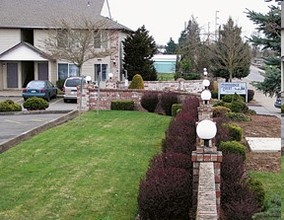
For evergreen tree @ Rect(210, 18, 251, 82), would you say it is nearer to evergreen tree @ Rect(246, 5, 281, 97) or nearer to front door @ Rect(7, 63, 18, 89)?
evergreen tree @ Rect(246, 5, 281, 97)

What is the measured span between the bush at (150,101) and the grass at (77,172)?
479 cm

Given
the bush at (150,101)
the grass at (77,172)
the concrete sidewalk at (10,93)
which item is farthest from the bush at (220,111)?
the concrete sidewalk at (10,93)

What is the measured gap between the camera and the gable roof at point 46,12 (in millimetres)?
35938

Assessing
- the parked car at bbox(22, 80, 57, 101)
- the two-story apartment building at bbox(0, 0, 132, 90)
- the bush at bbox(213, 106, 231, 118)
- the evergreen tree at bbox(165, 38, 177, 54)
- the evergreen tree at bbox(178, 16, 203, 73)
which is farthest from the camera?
the evergreen tree at bbox(165, 38, 177, 54)

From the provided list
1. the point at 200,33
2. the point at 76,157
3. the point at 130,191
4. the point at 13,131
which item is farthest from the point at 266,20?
the point at 200,33

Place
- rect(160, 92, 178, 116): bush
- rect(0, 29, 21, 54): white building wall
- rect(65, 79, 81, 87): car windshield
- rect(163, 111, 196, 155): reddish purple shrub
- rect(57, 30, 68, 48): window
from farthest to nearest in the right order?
rect(0, 29, 21, 54): white building wall, rect(57, 30, 68, 48): window, rect(65, 79, 81, 87): car windshield, rect(160, 92, 178, 116): bush, rect(163, 111, 196, 155): reddish purple shrub

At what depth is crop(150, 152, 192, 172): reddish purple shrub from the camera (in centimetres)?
675

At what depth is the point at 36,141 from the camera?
13664mm

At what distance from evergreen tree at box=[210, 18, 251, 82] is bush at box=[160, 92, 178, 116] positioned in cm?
217

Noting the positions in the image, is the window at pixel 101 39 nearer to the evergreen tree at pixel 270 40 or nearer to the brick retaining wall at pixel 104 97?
the brick retaining wall at pixel 104 97

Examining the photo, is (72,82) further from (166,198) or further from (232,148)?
(166,198)

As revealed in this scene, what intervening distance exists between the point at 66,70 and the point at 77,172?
87.7 ft

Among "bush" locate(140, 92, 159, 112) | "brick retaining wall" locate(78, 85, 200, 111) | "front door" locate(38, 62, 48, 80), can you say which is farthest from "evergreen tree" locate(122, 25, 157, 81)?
"bush" locate(140, 92, 159, 112)

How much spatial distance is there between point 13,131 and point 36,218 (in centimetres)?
918
